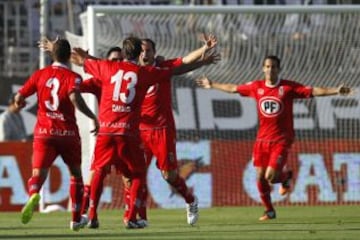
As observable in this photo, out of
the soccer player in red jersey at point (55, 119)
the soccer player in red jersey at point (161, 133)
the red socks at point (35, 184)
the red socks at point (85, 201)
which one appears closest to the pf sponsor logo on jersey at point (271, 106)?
the soccer player in red jersey at point (161, 133)

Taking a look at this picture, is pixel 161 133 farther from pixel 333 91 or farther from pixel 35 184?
pixel 333 91

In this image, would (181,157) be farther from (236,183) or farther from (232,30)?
(232,30)

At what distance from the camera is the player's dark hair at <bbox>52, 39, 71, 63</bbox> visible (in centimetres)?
1444

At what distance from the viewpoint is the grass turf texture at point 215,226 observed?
13.5 metres

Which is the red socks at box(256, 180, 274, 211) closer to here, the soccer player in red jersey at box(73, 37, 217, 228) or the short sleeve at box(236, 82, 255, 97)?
the short sleeve at box(236, 82, 255, 97)

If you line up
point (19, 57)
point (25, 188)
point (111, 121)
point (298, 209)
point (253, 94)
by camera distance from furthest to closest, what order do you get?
point (19, 57), point (25, 188), point (298, 209), point (253, 94), point (111, 121)

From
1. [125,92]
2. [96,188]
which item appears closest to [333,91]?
[125,92]

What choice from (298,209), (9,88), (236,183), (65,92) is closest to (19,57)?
(9,88)

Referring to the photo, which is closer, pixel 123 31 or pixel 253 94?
pixel 253 94

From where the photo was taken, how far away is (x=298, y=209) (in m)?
21.2

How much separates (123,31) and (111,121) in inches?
389

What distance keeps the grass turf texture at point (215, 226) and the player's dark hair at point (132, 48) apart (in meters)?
2.08

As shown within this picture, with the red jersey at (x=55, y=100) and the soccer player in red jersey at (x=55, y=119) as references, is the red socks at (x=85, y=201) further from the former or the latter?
the red jersey at (x=55, y=100)

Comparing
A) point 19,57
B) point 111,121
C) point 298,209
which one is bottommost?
→ point 298,209
